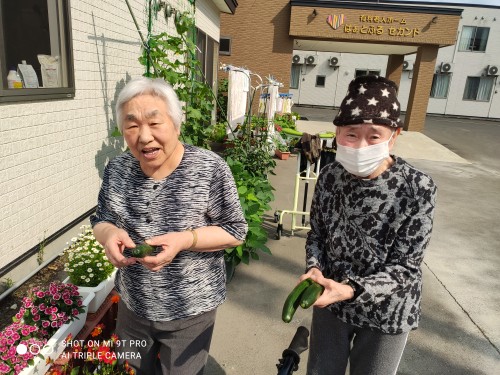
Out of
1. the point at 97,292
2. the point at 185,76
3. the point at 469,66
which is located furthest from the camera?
the point at 469,66

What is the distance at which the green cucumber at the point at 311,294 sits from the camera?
1.18 meters

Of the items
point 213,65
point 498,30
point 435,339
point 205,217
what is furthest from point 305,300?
point 498,30

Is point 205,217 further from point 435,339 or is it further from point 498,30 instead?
point 498,30

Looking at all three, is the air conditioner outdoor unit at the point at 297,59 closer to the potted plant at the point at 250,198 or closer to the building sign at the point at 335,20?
the building sign at the point at 335,20

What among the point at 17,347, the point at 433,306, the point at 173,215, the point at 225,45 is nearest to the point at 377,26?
the point at 225,45

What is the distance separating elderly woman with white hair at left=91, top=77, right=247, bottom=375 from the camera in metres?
1.46

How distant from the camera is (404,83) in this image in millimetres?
31125

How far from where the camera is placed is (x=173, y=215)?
1.52m

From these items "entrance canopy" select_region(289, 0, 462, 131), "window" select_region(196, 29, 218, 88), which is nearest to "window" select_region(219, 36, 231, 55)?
"entrance canopy" select_region(289, 0, 462, 131)

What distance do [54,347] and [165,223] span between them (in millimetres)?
1026

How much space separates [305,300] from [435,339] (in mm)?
2659

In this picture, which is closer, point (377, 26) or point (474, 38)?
point (377, 26)

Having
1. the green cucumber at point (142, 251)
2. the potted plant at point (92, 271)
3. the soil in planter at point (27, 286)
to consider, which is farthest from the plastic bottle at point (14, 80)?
the green cucumber at point (142, 251)

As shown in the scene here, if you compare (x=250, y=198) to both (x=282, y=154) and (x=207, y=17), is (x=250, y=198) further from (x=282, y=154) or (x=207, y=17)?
(x=207, y=17)
